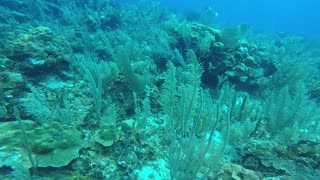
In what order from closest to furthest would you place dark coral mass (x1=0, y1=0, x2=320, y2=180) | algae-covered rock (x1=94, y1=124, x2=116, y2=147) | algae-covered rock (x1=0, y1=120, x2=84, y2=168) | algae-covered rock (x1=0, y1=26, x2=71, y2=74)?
1. algae-covered rock (x1=0, y1=120, x2=84, y2=168)
2. dark coral mass (x1=0, y1=0, x2=320, y2=180)
3. algae-covered rock (x1=94, y1=124, x2=116, y2=147)
4. algae-covered rock (x1=0, y1=26, x2=71, y2=74)

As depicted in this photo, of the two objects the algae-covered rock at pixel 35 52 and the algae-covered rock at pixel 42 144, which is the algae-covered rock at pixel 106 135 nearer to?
the algae-covered rock at pixel 42 144

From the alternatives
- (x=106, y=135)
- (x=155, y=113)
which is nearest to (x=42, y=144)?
(x=106, y=135)

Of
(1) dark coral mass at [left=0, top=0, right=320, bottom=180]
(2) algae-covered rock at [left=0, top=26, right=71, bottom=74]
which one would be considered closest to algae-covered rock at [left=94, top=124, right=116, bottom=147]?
(1) dark coral mass at [left=0, top=0, right=320, bottom=180]

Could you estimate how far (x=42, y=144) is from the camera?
3.59 m

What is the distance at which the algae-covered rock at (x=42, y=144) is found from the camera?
11.1ft

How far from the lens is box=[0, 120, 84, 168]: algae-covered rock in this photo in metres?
3.39

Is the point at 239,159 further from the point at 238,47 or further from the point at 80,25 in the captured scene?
the point at 80,25

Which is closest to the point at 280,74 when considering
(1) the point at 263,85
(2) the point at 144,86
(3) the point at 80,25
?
(1) the point at 263,85

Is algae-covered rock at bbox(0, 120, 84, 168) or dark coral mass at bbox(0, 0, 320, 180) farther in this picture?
dark coral mass at bbox(0, 0, 320, 180)

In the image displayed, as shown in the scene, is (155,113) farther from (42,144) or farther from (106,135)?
(42,144)

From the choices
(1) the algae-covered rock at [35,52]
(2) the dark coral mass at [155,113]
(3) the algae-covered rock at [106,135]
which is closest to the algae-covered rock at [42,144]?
(2) the dark coral mass at [155,113]

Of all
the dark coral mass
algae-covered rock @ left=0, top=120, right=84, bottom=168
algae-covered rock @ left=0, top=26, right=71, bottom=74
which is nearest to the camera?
algae-covered rock @ left=0, top=120, right=84, bottom=168

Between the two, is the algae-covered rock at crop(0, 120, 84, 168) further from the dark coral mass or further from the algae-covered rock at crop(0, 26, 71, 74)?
the algae-covered rock at crop(0, 26, 71, 74)

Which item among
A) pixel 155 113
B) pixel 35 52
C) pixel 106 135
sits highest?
pixel 35 52
